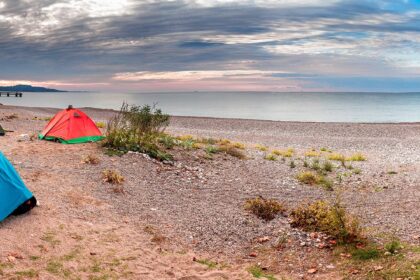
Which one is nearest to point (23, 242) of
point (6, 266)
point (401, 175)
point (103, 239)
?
point (6, 266)

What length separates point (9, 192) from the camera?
8.80 metres

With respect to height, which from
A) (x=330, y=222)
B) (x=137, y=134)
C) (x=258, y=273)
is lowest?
(x=258, y=273)

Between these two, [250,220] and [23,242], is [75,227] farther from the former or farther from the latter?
[250,220]

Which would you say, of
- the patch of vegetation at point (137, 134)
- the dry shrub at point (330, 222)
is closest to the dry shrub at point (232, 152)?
the patch of vegetation at point (137, 134)

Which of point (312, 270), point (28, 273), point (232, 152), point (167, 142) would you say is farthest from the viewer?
point (232, 152)

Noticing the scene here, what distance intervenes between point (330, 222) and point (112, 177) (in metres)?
6.03

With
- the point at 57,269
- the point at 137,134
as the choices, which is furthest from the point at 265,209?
the point at 137,134

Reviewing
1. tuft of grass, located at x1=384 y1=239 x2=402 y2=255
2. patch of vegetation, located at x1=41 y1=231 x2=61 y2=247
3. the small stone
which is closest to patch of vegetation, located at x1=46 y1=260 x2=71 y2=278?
patch of vegetation, located at x1=41 y1=231 x2=61 y2=247

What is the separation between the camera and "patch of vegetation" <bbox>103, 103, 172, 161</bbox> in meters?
16.1

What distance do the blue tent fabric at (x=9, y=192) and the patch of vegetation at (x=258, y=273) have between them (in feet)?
15.3

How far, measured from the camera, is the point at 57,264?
720 cm

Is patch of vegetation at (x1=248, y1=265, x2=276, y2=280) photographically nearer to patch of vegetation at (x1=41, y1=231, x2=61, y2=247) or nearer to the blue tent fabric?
patch of vegetation at (x1=41, y1=231, x2=61, y2=247)

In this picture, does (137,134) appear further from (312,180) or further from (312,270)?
(312,270)

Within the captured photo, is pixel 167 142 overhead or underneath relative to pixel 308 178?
overhead
